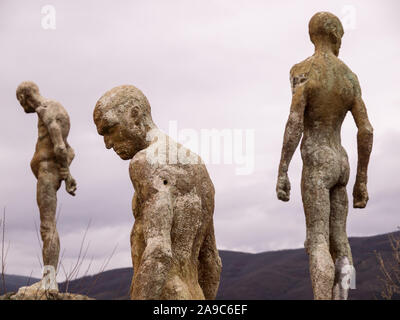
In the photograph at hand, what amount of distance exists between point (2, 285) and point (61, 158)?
6.60m

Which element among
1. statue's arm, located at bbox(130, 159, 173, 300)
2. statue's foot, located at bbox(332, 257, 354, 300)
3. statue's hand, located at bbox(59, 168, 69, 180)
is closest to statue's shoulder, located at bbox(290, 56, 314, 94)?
statue's foot, located at bbox(332, 257, 354, 300)

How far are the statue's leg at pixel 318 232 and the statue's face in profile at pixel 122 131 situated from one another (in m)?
2.79

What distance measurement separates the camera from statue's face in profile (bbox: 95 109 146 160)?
5438 mm

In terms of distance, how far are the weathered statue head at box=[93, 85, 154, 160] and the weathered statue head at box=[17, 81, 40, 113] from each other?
7.03 m

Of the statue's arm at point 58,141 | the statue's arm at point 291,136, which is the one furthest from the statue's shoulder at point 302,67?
the statue's arm at point 58,141

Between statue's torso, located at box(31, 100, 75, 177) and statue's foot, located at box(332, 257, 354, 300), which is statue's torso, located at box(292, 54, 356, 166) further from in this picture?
statue's torso, located at box(31, 100, 75, 177)

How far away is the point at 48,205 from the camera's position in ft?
38.0

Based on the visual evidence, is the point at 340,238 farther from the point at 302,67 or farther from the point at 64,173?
the point at 64,173

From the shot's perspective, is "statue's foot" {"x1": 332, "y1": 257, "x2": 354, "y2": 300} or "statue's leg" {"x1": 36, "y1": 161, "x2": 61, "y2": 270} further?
"statue's leg" {"x1": 36, "y1": 161, "x2": 61, "y2": 270}

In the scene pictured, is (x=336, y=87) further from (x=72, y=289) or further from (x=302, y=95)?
(x=72, y=289)

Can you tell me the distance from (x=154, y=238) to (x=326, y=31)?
4.34m

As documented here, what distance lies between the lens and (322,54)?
8.08 meters

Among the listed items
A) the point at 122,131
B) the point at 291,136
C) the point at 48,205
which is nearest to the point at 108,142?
the point at 122,131

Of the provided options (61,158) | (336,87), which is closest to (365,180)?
(336,87)
